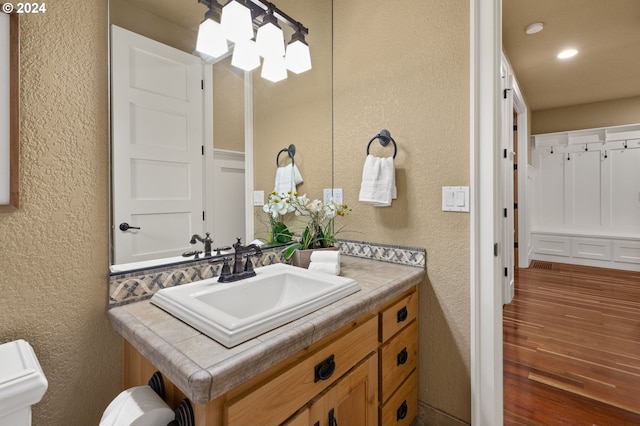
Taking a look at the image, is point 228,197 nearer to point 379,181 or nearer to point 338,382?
point 379,181

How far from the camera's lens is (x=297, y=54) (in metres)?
1.61

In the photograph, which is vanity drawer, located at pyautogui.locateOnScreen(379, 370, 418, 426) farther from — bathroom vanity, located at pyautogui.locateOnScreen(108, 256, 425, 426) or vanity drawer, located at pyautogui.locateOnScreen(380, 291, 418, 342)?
vanity drawer, located at pyautogui.locateOnScreen(380, 291, 418, 342)

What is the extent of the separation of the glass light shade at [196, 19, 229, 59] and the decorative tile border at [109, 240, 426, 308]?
0.85m

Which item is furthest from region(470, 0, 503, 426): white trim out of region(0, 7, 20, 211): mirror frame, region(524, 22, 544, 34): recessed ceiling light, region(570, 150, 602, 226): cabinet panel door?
region(570, 150, 602, 226): cabinet panel door

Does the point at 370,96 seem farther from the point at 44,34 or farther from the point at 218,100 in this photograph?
the point at 44,34

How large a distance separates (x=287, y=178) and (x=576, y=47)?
3.47 meters

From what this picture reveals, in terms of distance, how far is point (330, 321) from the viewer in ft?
2.85

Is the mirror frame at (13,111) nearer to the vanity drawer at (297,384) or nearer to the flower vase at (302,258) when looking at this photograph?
the vanity drawer at (297,384)

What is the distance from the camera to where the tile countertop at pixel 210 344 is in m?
0.61

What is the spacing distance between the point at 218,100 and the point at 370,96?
0.81 meters

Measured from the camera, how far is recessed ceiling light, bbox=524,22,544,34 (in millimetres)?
2638

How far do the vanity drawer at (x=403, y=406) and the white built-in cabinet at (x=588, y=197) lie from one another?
486 centimetres

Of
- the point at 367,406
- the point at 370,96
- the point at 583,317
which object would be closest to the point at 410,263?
the point at 367,406

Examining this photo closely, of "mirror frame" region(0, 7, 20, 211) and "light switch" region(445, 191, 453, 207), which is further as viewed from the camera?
"light switch" region(445, 191, 453, 207)
